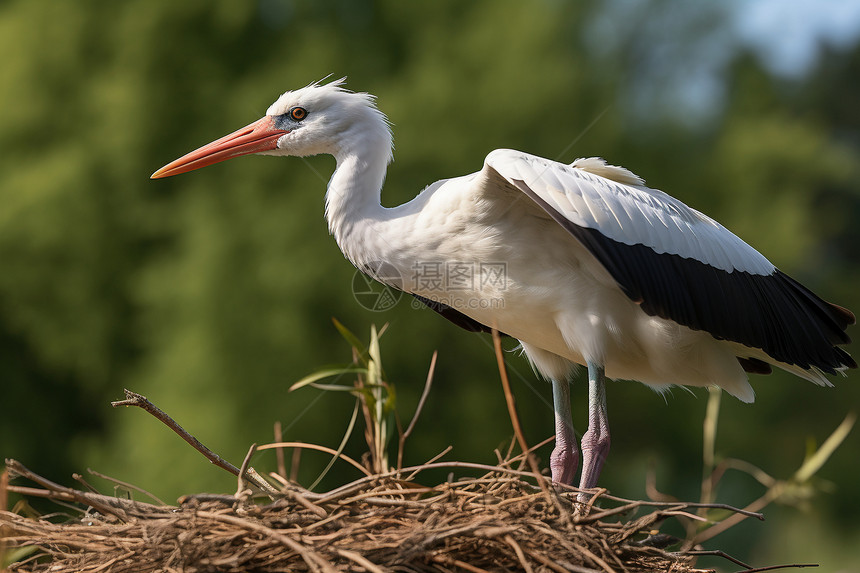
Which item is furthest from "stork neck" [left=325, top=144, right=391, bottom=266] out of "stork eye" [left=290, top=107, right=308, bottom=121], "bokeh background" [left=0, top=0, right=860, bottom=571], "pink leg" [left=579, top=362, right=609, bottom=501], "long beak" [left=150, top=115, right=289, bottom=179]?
"bokeh background" [left=0, top=0, right=860, bottom=571]

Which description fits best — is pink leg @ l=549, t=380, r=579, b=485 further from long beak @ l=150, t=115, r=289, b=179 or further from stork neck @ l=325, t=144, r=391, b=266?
long beak @ l=150, t=115, r=289, b=179

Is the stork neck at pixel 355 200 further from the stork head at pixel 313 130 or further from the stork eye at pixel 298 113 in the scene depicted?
the stork eye at pixel 298 113

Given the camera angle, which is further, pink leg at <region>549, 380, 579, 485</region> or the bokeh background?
the bokeh background

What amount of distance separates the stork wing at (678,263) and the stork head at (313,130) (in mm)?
730

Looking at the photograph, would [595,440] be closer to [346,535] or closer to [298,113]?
[346,535]

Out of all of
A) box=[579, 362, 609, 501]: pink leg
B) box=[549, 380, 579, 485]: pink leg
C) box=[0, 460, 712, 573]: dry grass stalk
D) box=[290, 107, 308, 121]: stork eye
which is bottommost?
box=[549, 380, 579, 485]: pink leg

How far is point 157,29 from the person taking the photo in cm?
1011

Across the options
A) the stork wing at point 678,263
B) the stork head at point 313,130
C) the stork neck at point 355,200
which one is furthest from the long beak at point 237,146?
the stork wing at point 678,263

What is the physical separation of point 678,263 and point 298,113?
1.70 metres

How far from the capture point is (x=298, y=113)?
3617 mm

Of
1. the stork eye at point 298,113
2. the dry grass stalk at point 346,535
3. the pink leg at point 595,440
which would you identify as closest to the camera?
the dry grass stalk at point 346,535

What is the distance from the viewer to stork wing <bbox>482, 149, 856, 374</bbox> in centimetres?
282

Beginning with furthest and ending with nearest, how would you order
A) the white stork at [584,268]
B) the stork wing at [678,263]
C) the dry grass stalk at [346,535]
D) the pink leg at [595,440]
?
the pink leg at [595,440] < the white stork at [584,268] < the stork wing at [678,263] < the dry grass stalk at [346,535]

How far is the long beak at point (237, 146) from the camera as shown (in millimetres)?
3666
